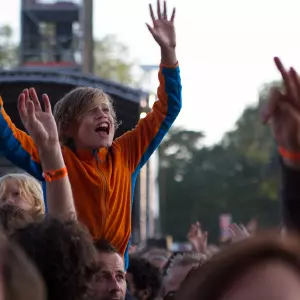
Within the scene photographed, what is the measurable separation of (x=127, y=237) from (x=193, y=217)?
2814 inches

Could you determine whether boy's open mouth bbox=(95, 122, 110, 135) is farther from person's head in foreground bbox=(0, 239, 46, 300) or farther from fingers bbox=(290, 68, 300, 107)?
person's head in foreground bbox=(0, 239, 46, 300)

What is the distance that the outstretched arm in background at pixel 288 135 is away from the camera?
8.17ft

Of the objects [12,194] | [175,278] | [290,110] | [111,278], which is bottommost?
[175,278]

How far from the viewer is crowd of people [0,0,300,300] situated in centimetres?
198

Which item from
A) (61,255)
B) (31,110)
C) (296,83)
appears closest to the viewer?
(296,83)

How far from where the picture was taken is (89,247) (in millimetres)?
3166

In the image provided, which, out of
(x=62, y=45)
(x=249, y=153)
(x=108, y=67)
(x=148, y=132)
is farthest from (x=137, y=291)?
(x=249, y=153)

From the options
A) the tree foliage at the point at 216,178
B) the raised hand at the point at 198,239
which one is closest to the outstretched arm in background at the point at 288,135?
the raised hand at the point at 198,239

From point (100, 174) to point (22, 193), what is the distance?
25.1 inches

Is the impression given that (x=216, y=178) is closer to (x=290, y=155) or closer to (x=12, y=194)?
(x=12, y=194)

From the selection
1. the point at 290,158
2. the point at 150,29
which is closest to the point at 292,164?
the point at 290,158

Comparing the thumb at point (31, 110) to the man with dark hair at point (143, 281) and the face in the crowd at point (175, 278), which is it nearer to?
the face in the crowd at point (175, 278)

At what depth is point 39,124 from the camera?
14.3ft

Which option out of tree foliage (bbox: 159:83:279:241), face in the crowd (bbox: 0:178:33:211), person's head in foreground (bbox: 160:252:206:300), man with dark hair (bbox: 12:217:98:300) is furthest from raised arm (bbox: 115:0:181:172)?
tree foliage (bbox: 159:83:279:241)
